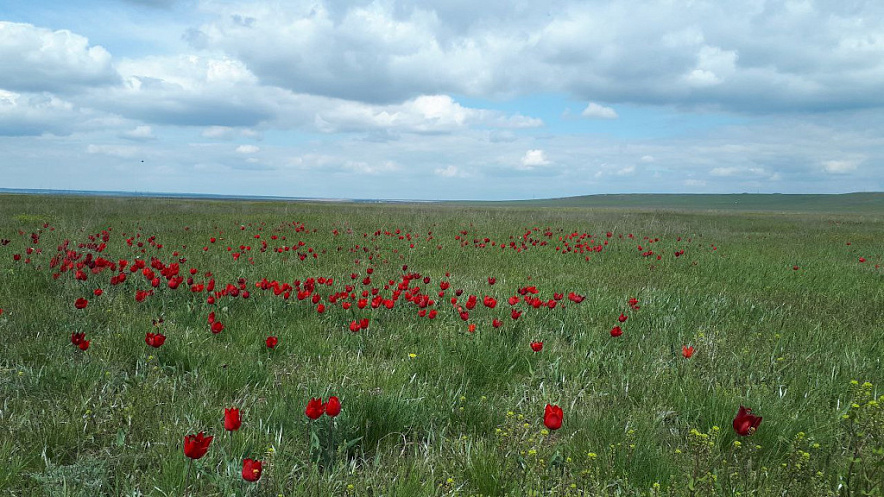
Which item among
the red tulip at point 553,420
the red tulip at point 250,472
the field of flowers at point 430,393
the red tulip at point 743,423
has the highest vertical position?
the red tulip at point 553,420

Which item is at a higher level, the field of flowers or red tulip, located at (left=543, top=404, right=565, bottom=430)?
red tulip, located at (left=543, top=404, right=565, bottom=430)

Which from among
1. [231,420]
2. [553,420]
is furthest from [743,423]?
[231,420]

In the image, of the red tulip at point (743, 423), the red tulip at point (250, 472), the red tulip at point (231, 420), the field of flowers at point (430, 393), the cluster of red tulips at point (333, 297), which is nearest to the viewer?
the red tulip at point (250, 472)

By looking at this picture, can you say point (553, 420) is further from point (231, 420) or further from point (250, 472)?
point (231, 420)

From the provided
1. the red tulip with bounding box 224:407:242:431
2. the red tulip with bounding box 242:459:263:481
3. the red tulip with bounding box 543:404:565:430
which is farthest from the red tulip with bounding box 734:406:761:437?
the red tulip with bounding box 224:407:242:431

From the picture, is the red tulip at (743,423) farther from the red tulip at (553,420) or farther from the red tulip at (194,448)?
the red tulip at (194,448)

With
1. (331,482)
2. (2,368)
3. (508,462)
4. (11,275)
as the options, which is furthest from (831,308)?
(11,275)

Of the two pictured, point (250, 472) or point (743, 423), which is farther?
point (743, 423)

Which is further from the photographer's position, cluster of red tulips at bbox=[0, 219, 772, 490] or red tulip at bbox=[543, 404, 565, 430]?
cluster of red tulips at bbox=[0, 219, 772, 490]

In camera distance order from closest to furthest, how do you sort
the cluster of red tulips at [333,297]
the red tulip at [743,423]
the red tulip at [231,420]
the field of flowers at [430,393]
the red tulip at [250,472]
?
the red tulip at [250,472], the red tulip at [231,420], the red tulip at [743,423], the field of flowers at [430,393], the cluster of red tulips at [333,297]

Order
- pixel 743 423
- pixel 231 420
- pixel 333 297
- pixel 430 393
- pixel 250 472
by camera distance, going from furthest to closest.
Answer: pixel 333 297 < pixel 430 393 < pixel 743 423 < pixel 231 420 < pixel 250 472

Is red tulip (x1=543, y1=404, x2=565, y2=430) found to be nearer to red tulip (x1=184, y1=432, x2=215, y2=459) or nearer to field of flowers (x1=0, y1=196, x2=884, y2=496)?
field of flowers (x1=0, y1=196, x2=884, y2=496)

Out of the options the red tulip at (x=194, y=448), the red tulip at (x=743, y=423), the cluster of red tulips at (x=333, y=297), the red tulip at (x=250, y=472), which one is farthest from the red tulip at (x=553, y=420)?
the red tulip at (x=194, y=448)

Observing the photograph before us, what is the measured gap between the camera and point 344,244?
10102mm
